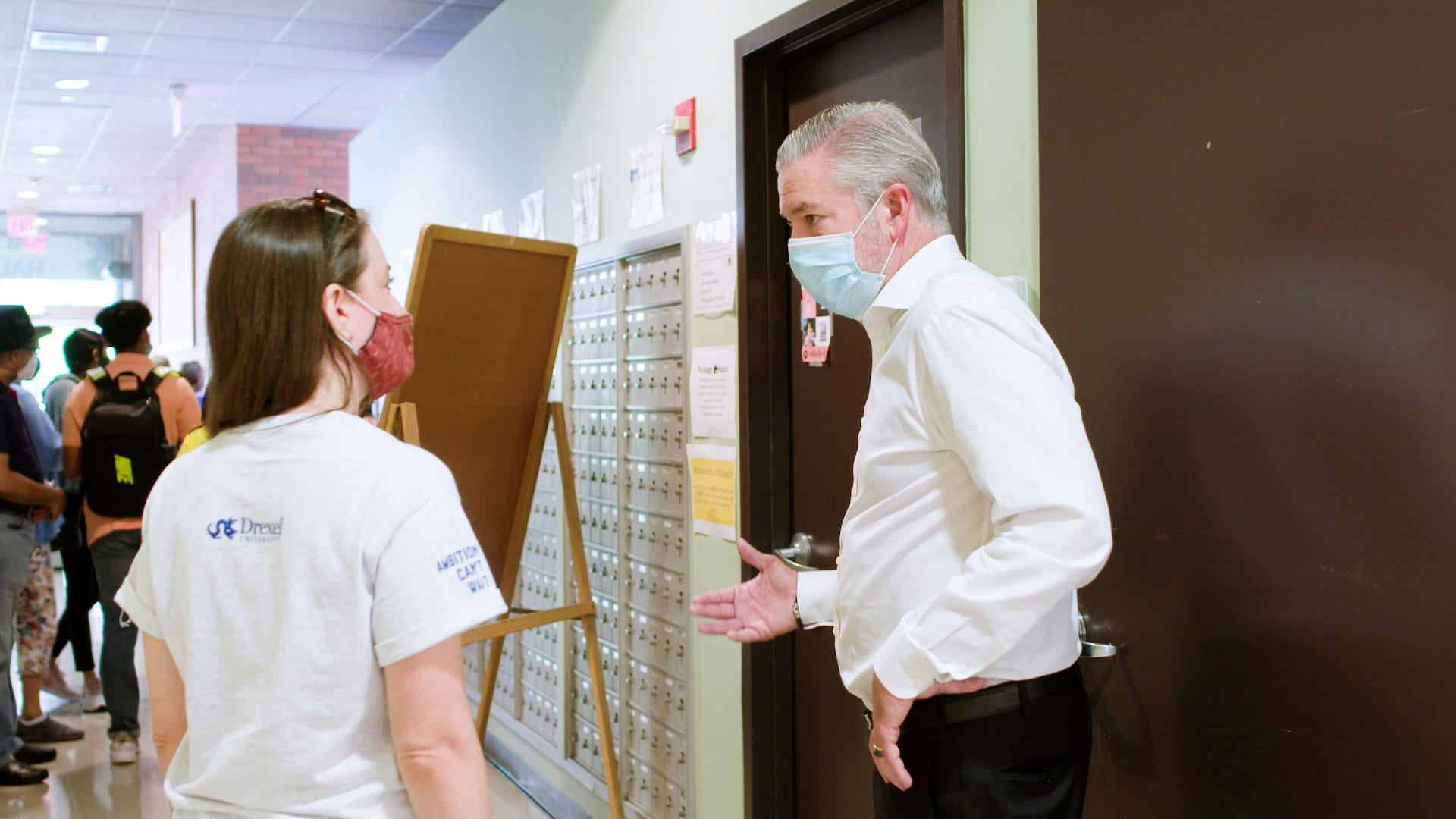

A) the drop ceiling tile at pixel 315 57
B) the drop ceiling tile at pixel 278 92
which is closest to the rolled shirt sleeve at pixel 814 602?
the drop ceiling tile at pixel 315 57

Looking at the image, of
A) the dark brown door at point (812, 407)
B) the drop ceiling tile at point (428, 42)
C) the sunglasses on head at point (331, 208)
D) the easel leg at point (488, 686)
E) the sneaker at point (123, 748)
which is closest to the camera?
the sunglasses on head at point (331, 208)

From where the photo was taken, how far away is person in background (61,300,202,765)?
383 centimetres

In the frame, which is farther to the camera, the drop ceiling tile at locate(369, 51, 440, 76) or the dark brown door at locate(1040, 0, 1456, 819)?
the drop ceiling tile at locate(369, 51, 440, 76)

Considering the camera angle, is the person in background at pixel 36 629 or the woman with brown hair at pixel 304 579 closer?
the woman with brown hair at pixel 304 579

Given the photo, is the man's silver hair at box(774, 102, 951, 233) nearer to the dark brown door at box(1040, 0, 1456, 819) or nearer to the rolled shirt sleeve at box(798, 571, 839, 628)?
the dark brown door at box(1040, 0, 1456, 819)

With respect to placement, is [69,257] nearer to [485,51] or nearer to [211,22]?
[211,22]

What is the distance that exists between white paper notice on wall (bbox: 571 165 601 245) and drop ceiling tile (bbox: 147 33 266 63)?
331 cm

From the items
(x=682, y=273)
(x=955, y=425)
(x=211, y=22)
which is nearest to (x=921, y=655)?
(x=955, y=425)

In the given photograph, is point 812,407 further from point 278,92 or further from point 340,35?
point 278,92

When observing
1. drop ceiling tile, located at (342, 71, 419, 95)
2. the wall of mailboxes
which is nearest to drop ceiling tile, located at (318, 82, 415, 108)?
drop ceiling tile, located at (342, 71, 419, 95)

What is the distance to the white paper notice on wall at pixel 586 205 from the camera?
336 centimetres

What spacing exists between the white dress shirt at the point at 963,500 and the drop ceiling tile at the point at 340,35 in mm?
4875

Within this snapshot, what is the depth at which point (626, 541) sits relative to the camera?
328cm

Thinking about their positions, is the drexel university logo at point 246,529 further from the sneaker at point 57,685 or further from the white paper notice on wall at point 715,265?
the sneaker at point 57,685
